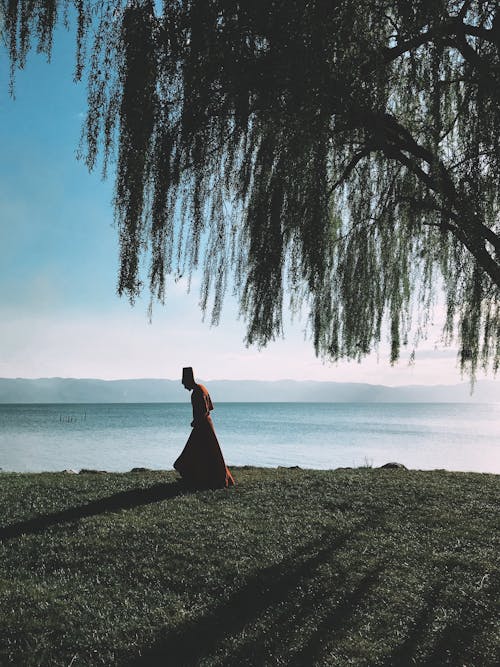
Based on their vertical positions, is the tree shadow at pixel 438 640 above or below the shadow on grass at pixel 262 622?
above

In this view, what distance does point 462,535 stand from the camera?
20.9 feet

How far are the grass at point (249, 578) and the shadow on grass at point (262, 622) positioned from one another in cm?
2

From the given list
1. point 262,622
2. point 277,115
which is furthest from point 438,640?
point 277,115

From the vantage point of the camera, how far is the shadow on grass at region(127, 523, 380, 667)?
3613mm

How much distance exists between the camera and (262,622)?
4.10 meters

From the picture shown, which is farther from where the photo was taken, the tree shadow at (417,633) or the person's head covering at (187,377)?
the person's head covering at (187,377)

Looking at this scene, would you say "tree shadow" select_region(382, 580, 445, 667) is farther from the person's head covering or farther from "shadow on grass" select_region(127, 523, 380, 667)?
the person's head covering

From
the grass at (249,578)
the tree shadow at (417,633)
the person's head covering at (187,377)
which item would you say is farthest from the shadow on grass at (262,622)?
the person's head covering at (187,377)

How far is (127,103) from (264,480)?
7450 millimetres

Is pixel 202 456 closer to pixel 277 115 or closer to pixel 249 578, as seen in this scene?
pixel 249 578

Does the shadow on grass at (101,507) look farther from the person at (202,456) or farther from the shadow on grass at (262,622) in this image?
the shadow on grass at (262,622)

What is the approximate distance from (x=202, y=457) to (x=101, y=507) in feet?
6.42

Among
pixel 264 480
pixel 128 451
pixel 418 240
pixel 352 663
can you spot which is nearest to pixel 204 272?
pixel 418 240

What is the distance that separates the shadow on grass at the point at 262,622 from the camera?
11.9 ft
